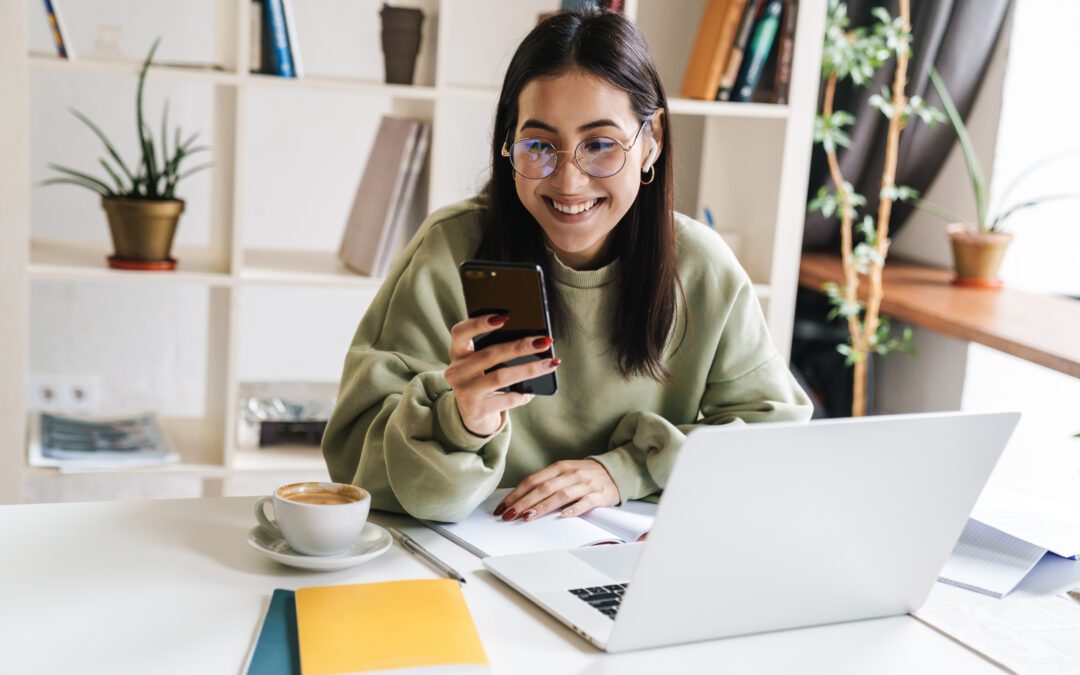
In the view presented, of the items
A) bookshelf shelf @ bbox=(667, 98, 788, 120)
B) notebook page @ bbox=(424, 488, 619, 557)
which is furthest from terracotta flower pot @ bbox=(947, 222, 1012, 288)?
notebook page @ bbox=(424, 488, 619, 557)

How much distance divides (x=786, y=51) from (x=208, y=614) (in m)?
1.93

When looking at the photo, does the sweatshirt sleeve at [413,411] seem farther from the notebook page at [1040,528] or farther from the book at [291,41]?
the book at [291,41]

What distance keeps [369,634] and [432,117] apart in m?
1.67

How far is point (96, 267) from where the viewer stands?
91.9 inches

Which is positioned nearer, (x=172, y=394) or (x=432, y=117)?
(x=432, y=117)

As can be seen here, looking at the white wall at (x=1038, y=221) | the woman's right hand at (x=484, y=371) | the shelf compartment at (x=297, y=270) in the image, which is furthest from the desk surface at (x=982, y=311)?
the woman's right hand at (x=484, y=371)

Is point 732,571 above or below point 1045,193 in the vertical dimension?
below

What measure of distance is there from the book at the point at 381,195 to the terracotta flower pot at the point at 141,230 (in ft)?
1.29

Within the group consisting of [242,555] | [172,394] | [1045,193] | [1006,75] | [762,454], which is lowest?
[172,394]

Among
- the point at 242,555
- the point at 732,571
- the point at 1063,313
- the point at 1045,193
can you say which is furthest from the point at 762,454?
the point at 1045,193

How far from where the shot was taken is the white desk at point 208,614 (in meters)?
0.90

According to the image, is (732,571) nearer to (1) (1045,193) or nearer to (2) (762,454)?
(2) (762,454)

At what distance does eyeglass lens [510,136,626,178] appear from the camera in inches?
53.7

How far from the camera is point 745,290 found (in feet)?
5.22
